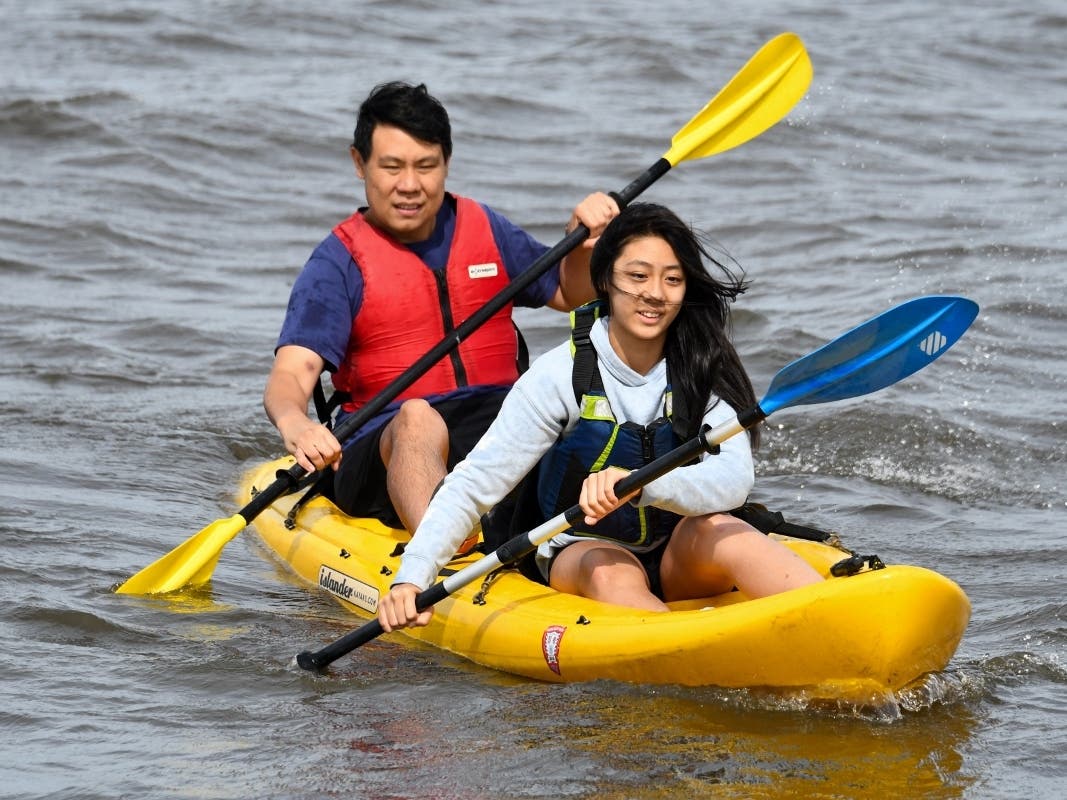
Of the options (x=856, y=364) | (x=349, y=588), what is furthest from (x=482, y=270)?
(x=856, y=364)

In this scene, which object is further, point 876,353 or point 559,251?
point 559,251

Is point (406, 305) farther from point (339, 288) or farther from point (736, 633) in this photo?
point (736, 633)

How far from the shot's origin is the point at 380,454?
15.6ft

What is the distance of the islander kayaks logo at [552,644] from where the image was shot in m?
3.88

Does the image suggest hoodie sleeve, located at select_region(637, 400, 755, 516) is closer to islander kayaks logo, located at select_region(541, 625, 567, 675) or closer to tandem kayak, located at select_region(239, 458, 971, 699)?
tandem kayak, located at select_region(239, 458, 971, 699)

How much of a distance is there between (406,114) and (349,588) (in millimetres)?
1335

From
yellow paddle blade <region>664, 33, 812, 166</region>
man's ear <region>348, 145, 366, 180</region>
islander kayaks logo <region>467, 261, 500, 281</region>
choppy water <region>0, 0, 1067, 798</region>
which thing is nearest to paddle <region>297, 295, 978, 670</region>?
choppy water <region>0, 0, 1067, 798</region>

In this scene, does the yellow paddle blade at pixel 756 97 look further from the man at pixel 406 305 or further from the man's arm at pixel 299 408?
the man's arm at pixel 299 408

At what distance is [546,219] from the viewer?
10.5 m

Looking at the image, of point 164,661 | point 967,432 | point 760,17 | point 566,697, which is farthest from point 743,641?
point 760,17

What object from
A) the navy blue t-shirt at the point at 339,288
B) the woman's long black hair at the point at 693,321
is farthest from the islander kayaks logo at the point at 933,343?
the navy blue t-shirt at the point at 339,288

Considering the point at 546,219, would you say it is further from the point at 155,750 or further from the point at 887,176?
the point at 155,750

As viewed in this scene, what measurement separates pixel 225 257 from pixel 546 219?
204 cm

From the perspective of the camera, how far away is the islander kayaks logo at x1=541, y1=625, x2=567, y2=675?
12.7 ft
